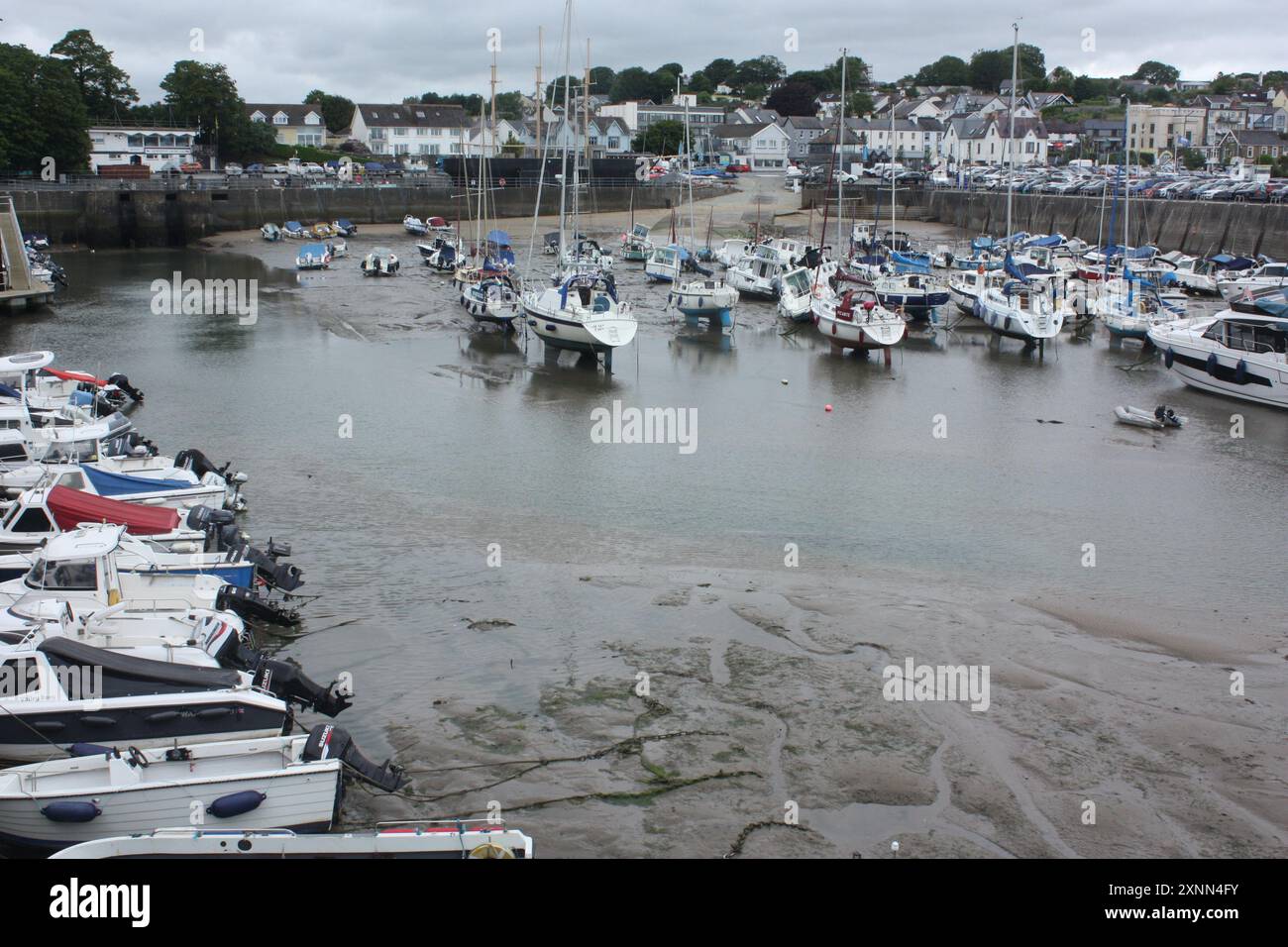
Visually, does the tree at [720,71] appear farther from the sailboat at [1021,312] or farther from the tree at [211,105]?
the sailboat at [1021,312]

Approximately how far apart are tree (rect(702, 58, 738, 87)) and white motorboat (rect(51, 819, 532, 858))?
192 meters

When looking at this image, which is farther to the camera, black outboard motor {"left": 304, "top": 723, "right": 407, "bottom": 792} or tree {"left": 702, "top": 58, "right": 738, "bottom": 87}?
tree {"left": 702, "top": 58, "right": 738, "bottom": 87}

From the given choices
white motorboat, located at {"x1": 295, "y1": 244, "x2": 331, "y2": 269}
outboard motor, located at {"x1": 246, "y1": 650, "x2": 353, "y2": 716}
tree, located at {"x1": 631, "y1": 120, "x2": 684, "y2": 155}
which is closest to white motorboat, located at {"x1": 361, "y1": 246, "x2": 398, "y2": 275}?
white motorboat, located at {"x1": 295, "y1": 244, "x2": 331, "y2": 269}

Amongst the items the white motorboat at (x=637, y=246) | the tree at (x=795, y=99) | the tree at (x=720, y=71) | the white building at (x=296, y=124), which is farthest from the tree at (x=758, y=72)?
the white motorboat at (x=637, y=246)

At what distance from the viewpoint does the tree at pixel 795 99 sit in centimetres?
13375

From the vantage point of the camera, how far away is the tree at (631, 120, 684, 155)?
10877 centimetres

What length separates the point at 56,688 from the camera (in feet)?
36.0

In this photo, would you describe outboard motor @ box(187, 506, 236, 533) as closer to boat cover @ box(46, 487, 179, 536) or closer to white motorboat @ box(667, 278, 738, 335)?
boat cover @ box(46, 487, 179, 536)

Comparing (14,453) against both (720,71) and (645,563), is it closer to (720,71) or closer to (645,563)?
(645,563)

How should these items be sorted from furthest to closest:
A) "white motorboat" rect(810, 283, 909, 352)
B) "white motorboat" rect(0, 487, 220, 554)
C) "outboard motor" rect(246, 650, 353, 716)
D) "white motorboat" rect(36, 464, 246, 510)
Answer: "white motorboat" rect(810, 283, 909, 352) → "white motorboat" rect(36, 464, 246, 510) → "white motorboat" rect(0, 487, 220, 554) → "outboard motor" rect(246, 650, 353, 716)

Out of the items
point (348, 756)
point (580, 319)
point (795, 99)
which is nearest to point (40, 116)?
point (580, 319)

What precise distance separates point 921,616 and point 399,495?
1040 centimetres

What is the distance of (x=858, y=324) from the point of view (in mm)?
36969

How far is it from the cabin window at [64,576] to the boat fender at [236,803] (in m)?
4.86
